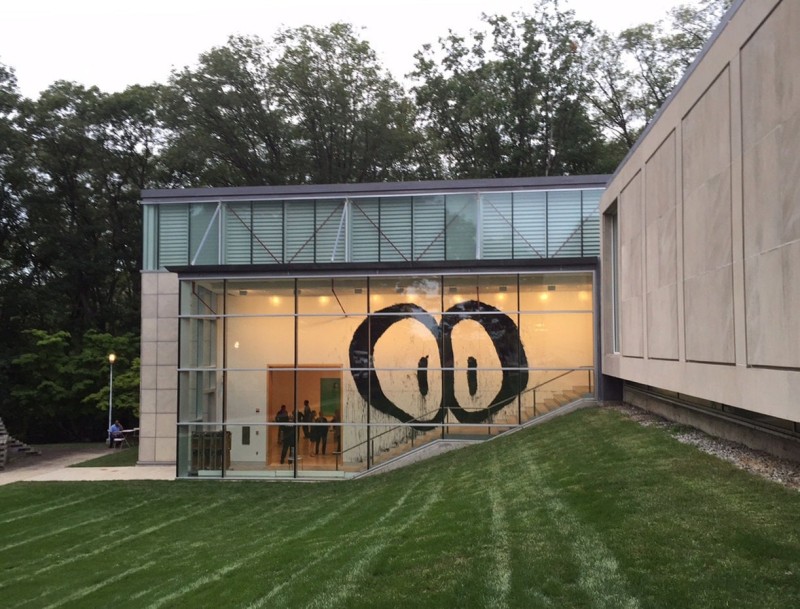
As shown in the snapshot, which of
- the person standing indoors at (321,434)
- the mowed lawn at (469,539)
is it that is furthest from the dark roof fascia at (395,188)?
the mowed lawn at (469,539)

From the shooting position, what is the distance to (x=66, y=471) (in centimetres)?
2673

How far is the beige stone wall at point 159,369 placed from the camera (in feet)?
89.5

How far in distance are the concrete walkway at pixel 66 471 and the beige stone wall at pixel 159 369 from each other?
769 millimetres

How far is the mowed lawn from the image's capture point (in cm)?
773

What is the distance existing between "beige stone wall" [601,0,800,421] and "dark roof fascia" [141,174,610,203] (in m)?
8.68

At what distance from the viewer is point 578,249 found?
25.3 m

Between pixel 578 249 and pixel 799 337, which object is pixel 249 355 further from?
pixel 799 337

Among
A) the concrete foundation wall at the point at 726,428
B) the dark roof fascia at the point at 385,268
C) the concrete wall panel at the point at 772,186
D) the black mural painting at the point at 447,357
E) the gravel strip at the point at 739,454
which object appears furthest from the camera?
the black mural painting at the point at 447,357

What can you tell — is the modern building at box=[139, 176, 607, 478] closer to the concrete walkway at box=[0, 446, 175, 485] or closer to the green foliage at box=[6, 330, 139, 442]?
the concrete walkway at box=[0, 446, 175, 485]


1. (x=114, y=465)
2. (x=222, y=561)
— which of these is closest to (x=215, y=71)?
(x=114, y=465)

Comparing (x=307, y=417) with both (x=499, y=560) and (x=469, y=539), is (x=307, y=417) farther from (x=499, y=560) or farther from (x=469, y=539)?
(x=499, y=560)

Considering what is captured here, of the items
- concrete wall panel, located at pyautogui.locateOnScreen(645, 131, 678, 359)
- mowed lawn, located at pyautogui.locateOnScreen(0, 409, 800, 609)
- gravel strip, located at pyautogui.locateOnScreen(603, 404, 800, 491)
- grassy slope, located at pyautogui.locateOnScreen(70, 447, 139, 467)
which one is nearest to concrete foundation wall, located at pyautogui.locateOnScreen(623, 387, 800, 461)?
gravel strip, located at pyautogui.locateOnScreen(603, 404, 800, 491)

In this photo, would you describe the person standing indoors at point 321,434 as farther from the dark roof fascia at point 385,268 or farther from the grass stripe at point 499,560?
the grass stripe at point 499,560

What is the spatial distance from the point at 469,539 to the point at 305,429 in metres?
14.1
